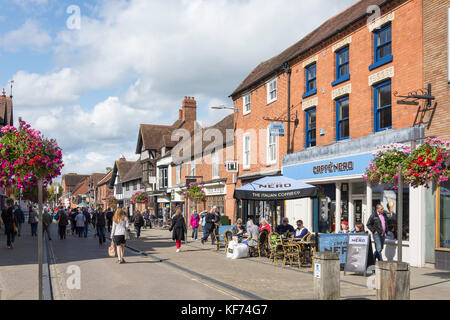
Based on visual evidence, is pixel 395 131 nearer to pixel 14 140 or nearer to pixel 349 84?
pixel 349 84

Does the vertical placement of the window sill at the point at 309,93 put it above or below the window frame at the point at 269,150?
above

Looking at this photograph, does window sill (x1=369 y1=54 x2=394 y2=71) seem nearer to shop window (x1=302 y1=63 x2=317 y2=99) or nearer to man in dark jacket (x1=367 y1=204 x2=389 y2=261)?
shop window (x1=302 y1=63 x2=317 y2=99)

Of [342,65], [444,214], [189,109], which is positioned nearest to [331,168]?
[342,65]

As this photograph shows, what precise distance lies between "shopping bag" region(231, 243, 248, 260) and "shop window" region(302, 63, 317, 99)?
764 centimetres

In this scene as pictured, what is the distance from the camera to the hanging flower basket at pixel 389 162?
34.0ft

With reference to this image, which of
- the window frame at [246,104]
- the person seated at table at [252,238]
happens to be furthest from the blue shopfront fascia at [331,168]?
the window frame at [246,104]

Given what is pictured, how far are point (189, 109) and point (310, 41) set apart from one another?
101ft

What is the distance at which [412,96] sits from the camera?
1390 centimetres

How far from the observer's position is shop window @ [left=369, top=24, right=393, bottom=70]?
A: 16.2 m

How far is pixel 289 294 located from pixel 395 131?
7881 millimetres

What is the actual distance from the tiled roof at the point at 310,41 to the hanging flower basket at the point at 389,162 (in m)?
7.46

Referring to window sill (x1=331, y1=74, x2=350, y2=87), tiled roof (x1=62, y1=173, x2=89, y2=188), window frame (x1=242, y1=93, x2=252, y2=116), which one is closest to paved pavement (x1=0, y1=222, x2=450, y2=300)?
window sill (x1=331, y1=74, x2=350, y2=87)

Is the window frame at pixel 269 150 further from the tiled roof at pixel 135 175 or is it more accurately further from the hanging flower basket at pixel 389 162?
the tiled roof at pixel 135 175

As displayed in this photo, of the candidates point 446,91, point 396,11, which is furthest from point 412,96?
point 396,11
